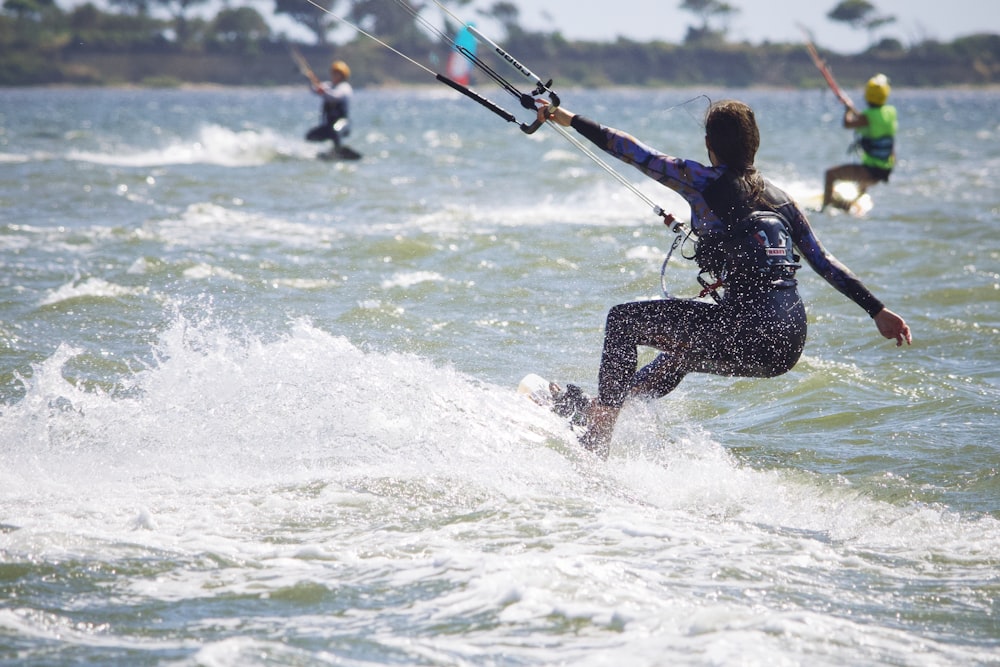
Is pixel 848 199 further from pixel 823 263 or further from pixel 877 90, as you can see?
pixel 823 263

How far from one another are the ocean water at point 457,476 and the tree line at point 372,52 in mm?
93326

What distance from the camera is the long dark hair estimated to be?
5.25m

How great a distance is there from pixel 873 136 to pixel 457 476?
11.4 meters

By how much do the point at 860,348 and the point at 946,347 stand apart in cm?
62

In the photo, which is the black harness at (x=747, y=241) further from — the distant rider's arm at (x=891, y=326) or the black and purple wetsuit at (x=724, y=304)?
the distant rider's arm at (x=891, y=326)

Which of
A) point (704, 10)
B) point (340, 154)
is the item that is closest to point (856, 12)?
point (704, 10)

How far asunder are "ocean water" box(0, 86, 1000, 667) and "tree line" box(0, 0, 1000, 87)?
9333 cm

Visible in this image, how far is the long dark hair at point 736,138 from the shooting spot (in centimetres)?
525

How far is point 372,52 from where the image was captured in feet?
420

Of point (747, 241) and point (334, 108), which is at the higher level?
point (334, 108)

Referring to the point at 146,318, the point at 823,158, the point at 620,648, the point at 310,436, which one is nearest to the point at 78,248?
the point at 146,318

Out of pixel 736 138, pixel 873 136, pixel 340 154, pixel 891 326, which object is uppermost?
pixel 873 136

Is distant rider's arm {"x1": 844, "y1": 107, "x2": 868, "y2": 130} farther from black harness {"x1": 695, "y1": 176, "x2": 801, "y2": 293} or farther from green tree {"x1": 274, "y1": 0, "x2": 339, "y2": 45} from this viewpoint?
green tree {"x1": 274, "y1": 0, "x2": 339, "y2": 45}

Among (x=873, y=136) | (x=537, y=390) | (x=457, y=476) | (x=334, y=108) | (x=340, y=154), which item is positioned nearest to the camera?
(x=457, y=476)
